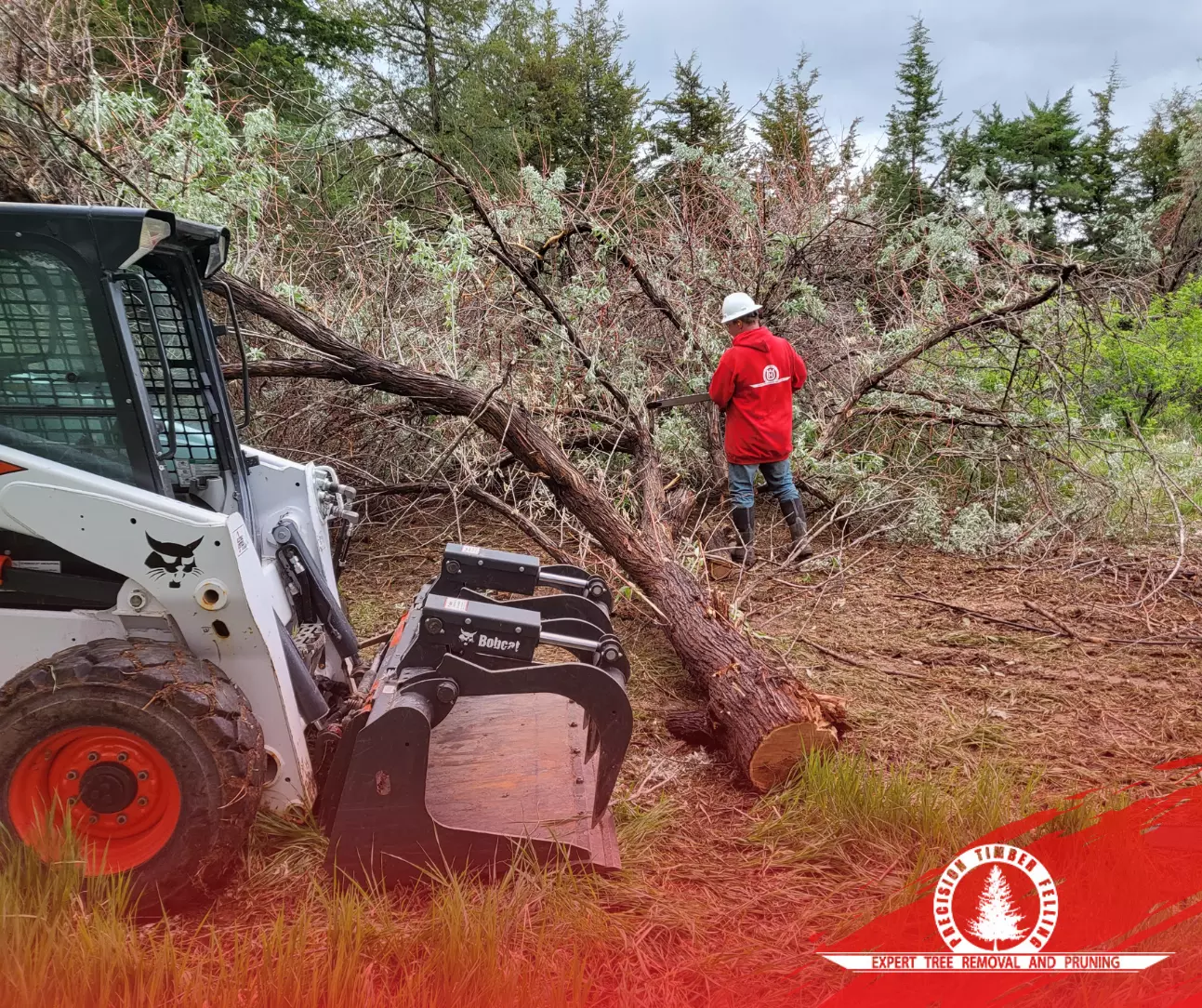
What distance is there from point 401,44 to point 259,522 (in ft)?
55.5

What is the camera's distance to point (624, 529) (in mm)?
5449

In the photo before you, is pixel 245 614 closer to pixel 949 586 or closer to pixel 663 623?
pixel 663 623

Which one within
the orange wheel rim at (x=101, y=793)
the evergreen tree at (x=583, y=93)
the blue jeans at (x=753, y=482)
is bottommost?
the orange wheel rim at (x=101, y=793)

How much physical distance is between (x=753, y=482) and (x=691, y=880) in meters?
4.60

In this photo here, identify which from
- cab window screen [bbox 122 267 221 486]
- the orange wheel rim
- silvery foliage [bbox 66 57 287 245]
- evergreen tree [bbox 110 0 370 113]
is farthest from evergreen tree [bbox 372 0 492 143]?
the orange wheel rim

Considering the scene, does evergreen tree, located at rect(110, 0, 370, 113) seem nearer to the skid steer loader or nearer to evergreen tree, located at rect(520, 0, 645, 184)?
evergreen tree, located at rect(520, 0, 645, 184)

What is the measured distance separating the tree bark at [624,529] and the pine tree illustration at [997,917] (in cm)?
102

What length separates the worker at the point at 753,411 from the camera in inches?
274

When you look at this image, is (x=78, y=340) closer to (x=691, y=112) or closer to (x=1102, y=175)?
(x=691, y=112)

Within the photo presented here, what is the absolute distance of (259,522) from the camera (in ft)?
12.5

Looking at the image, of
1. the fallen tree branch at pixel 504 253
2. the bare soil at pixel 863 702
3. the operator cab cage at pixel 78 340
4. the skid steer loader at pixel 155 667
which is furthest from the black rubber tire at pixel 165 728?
the fallen tree branch at pixel 504 253

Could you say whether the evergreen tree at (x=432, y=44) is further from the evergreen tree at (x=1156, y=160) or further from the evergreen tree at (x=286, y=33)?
the evergreen tree at (x=1156, y=160)

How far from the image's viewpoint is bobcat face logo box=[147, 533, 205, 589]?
272cm

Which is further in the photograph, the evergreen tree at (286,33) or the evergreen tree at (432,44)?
the evergreen tree at (432,44)
